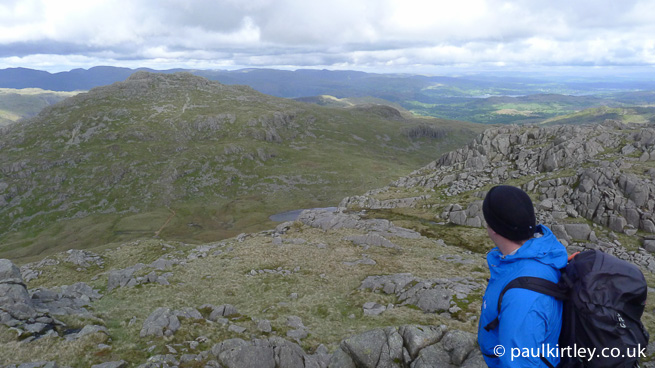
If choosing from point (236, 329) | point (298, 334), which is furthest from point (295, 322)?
point (236, 329)

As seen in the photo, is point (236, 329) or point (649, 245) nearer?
point (236, 329)

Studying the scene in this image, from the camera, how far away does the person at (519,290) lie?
5.62m

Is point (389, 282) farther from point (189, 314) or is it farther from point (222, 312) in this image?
point (189, 314)

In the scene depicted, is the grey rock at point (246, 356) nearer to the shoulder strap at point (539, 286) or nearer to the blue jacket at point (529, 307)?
the blue jacket at point (529, 307)

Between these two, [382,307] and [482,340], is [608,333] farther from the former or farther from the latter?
[382,307]

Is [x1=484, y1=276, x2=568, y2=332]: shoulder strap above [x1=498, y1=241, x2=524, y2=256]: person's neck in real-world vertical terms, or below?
→ below

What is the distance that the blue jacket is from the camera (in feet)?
18.4

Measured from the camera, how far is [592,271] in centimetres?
542

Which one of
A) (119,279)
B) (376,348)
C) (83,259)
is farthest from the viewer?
(83,259)

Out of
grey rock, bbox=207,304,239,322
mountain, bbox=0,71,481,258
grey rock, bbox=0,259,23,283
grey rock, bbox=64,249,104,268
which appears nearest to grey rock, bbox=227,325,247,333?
grey rock, bbox=207,304,239,322

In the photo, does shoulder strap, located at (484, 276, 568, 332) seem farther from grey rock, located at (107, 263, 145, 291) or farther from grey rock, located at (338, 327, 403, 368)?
grey rock, located at (107, 263, 145, 291)

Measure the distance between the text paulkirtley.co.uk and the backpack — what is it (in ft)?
0.04

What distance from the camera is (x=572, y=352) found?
5.65 metres

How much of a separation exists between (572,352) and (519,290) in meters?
1.40
